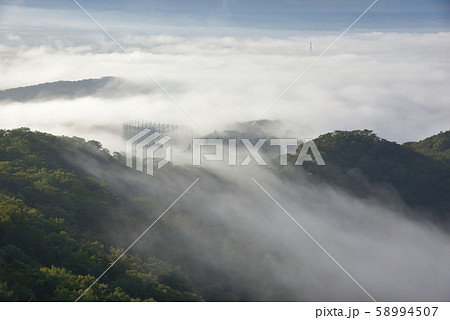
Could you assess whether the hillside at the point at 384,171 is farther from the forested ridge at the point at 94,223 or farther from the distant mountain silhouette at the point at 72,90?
the distant mountain silhouette at the point at 72,90

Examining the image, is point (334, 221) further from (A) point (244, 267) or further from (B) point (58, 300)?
(B) point (58, 300)

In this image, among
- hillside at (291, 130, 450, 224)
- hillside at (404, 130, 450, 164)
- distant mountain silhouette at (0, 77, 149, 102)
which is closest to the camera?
hillside at (291, 130, 450, 224)

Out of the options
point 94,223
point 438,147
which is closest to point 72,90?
point 438,147

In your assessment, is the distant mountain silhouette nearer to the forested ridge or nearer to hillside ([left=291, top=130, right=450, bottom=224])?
the forested ridge

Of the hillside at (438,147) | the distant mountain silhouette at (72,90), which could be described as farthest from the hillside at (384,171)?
the distant mountain silhouette at (72,90)

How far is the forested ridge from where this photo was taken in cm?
1703

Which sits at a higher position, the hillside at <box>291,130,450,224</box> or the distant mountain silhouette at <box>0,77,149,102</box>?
the distant mountain silhouette at <box>0,77,149,102</box>

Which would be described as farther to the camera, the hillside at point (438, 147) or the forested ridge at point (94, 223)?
A: the hillside at point (438, 147)

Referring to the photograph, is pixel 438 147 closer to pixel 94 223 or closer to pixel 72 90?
pixel 94 223

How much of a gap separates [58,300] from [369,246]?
3542cm

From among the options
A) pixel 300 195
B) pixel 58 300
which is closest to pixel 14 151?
pixel 58 300

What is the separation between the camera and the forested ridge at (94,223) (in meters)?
17.0

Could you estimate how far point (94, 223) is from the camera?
27.3 meters

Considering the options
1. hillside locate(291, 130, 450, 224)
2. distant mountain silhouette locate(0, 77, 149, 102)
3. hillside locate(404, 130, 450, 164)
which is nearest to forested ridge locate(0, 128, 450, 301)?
hillside locate(291, 130, 450, 224)
